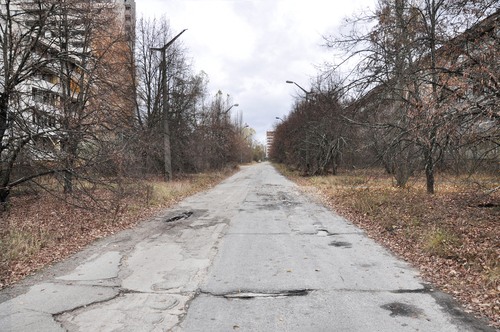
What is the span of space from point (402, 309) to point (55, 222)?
9.39 meters

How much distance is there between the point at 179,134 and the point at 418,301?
2422 cm

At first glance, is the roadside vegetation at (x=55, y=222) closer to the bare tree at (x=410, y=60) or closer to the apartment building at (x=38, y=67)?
the apartment building at (x=38, y=67)

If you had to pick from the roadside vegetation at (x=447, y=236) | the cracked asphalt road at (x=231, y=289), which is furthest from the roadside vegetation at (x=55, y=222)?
the roadside vegetation at (x=447, y=236)

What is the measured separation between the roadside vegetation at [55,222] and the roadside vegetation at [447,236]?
6.78m

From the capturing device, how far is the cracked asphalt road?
4469 mm

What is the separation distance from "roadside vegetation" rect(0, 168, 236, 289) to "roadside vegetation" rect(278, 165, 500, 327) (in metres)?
6.78

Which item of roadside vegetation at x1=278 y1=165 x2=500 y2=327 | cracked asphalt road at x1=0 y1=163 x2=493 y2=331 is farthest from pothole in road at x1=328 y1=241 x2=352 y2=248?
roadside vegetation at x1=278 y1=165 x2=500 y2=327

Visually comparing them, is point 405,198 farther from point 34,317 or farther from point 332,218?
point 34,317

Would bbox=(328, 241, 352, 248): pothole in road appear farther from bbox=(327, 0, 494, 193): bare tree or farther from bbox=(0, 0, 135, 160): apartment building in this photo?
bbox=(0, 0, 135, 160): apartment building

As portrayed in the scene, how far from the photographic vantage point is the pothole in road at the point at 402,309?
15.4ft

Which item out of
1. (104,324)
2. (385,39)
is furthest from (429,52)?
(104,324)

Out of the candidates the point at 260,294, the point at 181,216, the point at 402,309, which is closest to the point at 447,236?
the point at 402,309

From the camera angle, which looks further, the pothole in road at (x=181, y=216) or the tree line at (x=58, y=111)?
the pothole in road at (x=181, y=216)

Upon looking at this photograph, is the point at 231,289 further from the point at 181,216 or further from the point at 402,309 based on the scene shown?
the point at 181,216
